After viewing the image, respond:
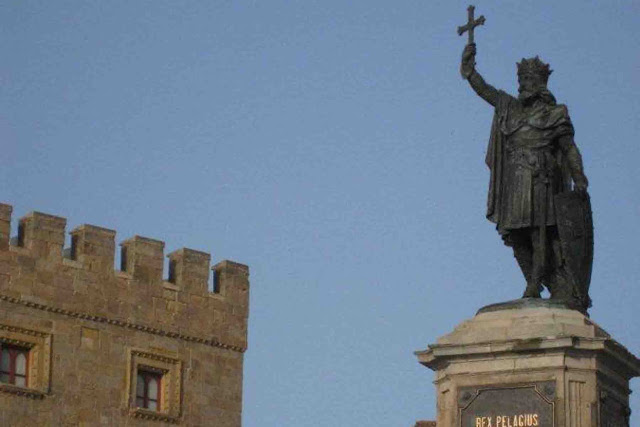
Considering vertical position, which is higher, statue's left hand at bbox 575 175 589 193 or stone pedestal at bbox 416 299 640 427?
statue's left hand at bbox 575 175 589 193

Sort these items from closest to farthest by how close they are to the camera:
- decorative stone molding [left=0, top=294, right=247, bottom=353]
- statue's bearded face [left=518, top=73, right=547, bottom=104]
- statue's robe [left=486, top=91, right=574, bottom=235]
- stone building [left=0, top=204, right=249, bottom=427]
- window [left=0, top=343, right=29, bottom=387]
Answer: statue's robe [left=486, top=91, right=574, bottom=235], statue's bearded face [left=518, top=73, right=547, bottom=104], window [left=0, top=343, right=29, bottom=387], stone building [left=0, top=204, right=249, bottom=427], decorative stone molding [left=0, top=294, right=247, bottom=353]

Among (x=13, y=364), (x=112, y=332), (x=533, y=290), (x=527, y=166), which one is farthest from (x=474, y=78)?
(x=112, y=332)

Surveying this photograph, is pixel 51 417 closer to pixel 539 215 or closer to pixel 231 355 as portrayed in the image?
pixel 231 355

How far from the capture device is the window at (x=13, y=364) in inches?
2259

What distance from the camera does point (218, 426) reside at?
6228 centimetres

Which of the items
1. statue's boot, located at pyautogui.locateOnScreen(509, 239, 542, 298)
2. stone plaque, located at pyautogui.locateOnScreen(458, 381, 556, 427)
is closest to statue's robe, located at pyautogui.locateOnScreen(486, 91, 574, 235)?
statue's boot, located at pyautogui.locateOnScreen(509, 239, 542, 298)

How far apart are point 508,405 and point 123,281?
108ft

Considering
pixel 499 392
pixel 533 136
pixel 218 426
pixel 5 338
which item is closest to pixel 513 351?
pixel 499 392

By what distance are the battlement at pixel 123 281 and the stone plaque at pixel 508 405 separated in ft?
99.5

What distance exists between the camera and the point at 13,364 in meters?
57.8

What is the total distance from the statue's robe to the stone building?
1130 inches

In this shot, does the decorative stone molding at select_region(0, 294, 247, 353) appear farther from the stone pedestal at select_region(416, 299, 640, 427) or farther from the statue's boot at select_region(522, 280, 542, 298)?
the stone pedestal at select_region(416, 299, 640, 427)

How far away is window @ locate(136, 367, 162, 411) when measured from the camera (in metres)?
60.6

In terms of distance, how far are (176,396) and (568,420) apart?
3362cm
